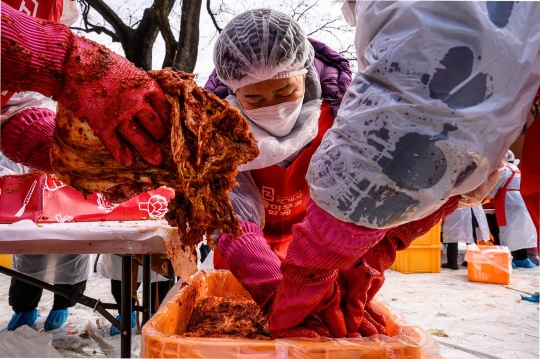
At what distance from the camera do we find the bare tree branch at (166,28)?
5758 mm

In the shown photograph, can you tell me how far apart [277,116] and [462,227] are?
442cm

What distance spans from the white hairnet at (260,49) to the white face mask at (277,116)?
0.12m

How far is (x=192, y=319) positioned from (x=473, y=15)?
1225 millimetres

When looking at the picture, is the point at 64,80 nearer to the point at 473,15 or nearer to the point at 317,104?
the point at 473,15

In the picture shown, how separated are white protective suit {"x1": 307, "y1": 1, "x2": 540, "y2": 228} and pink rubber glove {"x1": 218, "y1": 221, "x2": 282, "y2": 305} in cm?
60

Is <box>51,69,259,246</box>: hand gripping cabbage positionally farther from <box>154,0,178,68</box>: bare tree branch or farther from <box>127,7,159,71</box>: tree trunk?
<box>127,7,159,71</box>: tree trunk

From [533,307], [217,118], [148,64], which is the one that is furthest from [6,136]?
[148,64]

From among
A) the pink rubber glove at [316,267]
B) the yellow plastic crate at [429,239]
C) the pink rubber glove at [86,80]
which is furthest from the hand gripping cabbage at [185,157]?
the yellow plastic crate at [429,239]

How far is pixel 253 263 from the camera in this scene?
140 cm

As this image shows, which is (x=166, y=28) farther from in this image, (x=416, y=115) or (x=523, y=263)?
(x=523, y=263)

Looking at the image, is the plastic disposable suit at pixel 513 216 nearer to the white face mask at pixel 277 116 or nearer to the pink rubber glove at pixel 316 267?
the white face mask at pixel 277 116

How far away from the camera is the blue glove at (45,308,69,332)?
9.77 feet

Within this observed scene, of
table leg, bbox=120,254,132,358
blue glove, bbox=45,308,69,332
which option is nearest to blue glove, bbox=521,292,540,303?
table leg, bbox=120,254,132,358

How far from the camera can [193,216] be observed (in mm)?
1092
